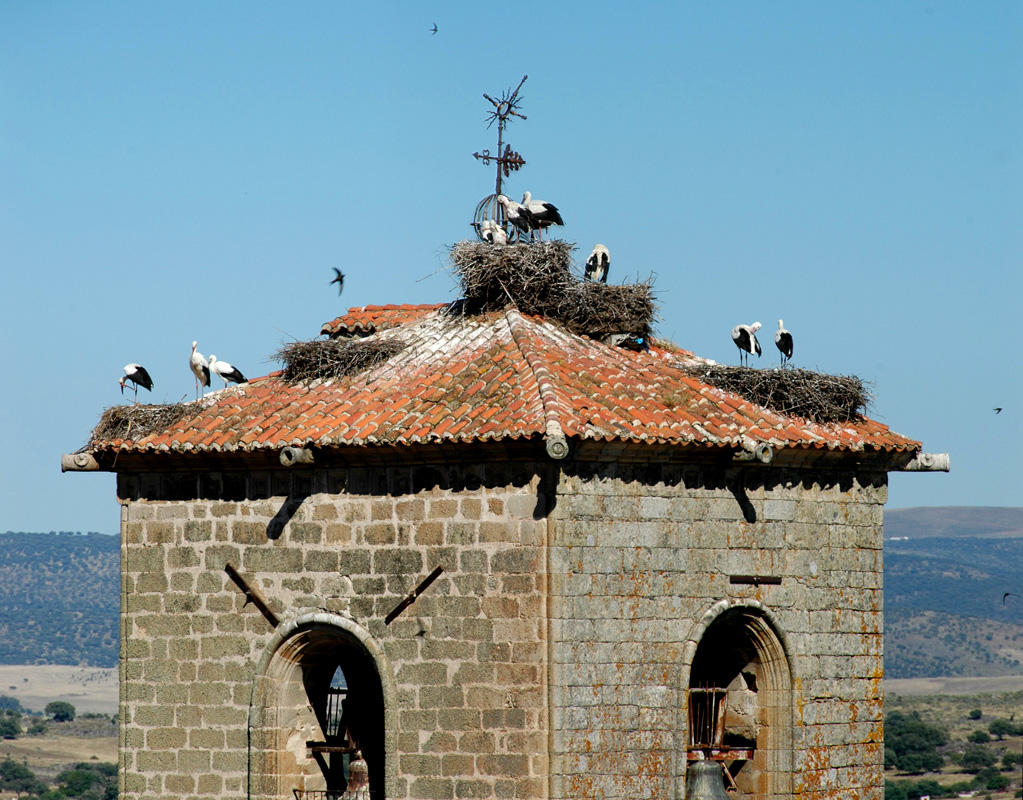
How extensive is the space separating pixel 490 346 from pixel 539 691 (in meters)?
3.27

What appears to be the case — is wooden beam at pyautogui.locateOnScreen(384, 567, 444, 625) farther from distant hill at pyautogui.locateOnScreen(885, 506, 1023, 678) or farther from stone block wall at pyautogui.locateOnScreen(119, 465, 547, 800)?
distant hill at pyautogui.locateOnScreen(885, 506, 1023, 678)

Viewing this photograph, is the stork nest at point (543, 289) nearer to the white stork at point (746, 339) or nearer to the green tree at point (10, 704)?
the white stork at point (746, 339)

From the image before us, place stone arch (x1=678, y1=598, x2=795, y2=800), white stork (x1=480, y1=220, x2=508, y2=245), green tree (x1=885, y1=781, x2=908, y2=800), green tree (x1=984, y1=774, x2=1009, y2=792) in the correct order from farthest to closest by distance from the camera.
Result: 1. green tree (x1=984, y1=774, x2=1009, y2=792)
2. green tree (x1=885, y1=781, x2=908, y2=800)
3. white stork (x1=480, y1=220, x2=508, y2=245)
4. stone arch (x1=678, y1=598, x2=795, y2=800)

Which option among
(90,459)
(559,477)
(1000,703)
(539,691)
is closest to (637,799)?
(539,691)

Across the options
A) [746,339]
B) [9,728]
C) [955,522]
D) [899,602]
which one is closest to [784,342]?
[746,339]

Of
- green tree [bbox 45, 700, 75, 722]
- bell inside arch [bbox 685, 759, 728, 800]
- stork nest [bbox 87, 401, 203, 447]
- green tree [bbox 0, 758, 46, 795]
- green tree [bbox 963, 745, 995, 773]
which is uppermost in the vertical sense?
stork nest [bbox 87, 401, 203, 447]

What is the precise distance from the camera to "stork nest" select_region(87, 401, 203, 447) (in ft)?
59.1

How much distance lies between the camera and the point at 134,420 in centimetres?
1806

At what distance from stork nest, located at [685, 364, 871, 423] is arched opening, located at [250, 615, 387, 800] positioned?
3858mm

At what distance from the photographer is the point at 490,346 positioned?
17.9 meters

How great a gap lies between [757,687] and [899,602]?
333ft

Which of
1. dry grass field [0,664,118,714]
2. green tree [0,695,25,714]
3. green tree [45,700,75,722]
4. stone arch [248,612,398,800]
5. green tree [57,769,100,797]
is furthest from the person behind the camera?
dry grass field [0,664,118,714]

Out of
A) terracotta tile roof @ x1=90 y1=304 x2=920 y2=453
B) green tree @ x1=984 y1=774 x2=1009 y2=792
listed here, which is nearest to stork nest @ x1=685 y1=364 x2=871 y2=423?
terracotta tile roof @ x1=90 y1=304 x2=920 y2=453

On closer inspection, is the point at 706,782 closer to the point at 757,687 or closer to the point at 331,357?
the point at 757,687
